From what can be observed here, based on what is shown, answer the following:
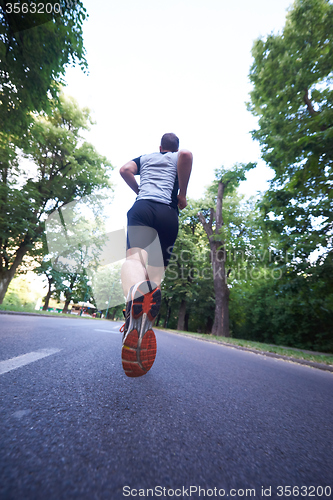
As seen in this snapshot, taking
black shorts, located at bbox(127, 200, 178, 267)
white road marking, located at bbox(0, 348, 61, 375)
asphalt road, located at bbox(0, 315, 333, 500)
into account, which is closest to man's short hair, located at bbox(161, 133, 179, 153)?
black shorts, located at bbox(127, 200, 178, 267)

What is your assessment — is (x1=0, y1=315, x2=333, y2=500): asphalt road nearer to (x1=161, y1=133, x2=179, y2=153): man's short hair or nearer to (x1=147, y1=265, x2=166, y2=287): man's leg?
(x1=147, y1=265, x2=166, y2=287): man's leg

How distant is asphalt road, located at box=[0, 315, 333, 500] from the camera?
0.79m

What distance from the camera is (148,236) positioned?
87.7 inches

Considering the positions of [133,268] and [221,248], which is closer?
[133,268]

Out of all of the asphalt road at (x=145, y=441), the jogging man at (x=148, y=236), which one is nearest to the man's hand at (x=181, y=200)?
the jogging man at (x=148, y=236)

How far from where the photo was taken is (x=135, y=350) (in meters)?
1.65

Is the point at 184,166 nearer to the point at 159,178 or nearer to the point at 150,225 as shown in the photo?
the point at 159,178

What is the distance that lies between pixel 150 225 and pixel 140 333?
0.92 m

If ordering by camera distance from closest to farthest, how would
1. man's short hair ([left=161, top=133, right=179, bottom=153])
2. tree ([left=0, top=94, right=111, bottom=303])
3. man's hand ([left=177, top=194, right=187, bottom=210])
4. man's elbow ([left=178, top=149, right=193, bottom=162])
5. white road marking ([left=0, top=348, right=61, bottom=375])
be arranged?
white road marking ([left=0, top=348, right=61, bottom=375]) → man's elbow ([left=178, top=149, right=193, bottom=162]) → man's hand ([left=177, top=194, right=187, bottom=210]) → man's short hair ([left=161, top=133, right=179, bottom=153]) → tree ([left=0, top=94, right=111, bottom=303])

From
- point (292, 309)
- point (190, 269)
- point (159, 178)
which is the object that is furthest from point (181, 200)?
point (190, 269)

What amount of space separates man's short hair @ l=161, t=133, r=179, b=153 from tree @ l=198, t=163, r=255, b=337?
41.3ft

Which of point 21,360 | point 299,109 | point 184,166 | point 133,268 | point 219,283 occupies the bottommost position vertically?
point 21,360

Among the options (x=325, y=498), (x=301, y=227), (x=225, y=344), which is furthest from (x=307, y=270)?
(x=325, y=498)

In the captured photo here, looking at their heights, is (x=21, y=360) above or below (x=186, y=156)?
below
